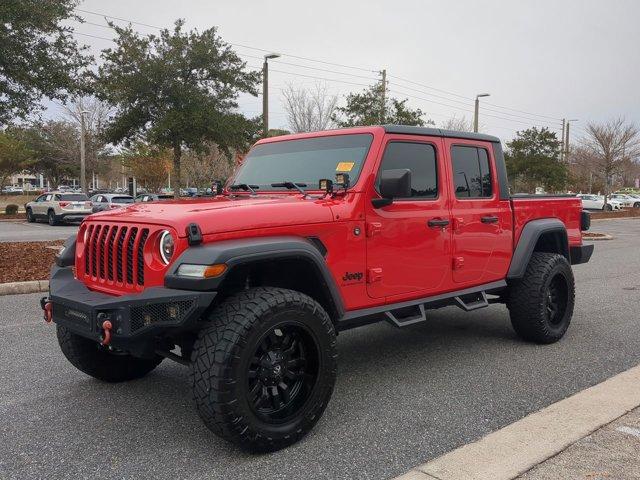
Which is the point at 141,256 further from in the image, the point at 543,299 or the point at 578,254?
the point at 578,254

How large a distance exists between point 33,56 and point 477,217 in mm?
9635

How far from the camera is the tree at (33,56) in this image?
1009cm

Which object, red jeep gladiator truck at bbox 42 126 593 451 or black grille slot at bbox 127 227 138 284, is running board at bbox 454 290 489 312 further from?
black grille slot at bbox 127 227 138 284

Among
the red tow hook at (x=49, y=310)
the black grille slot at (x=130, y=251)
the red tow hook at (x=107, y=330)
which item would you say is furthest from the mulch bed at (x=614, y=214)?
the red tow hook at (x=107, y=330)

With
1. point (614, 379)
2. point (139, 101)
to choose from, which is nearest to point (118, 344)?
point (614, 379)

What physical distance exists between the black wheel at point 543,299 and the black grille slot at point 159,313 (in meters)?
3.40

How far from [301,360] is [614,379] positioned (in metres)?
2.51

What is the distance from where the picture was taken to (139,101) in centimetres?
2209

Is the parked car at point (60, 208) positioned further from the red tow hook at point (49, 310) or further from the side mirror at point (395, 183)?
the side mirror at point (395, 183)

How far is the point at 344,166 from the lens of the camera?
13.5ft

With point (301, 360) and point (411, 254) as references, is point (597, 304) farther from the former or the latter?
point (301, 360)

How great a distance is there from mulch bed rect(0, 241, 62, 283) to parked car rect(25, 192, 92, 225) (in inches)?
447

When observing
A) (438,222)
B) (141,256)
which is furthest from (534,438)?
(141,256)

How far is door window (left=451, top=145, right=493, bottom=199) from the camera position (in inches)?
187
